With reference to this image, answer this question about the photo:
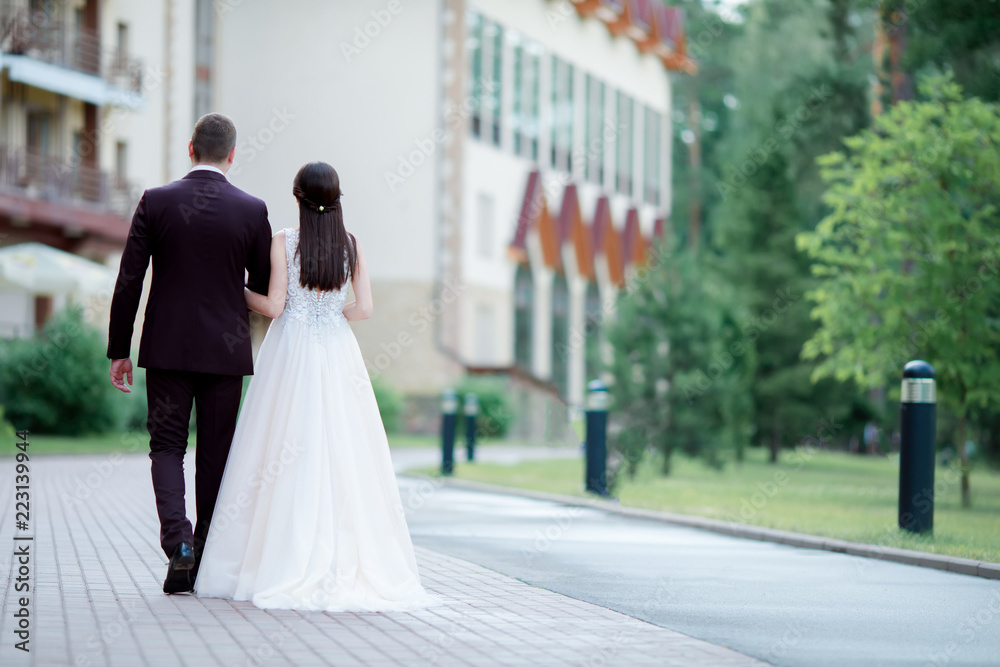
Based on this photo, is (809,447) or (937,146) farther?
(809,447)

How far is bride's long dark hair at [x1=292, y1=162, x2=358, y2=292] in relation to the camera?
720 cm

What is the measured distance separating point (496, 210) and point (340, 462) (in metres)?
37.0

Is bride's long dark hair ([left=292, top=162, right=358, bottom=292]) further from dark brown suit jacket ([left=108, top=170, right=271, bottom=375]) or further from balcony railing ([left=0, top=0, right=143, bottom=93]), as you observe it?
balcony railing ([left=0, top=0, right=143, bottom=93])

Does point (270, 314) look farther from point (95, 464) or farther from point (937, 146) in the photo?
point (95, 464)

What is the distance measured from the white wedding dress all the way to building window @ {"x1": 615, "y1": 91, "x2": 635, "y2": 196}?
46.8 m

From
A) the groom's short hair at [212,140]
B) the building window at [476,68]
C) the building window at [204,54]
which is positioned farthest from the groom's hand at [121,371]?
the building window at [476,68]

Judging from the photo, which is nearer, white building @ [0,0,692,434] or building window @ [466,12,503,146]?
white building @ [0,0,692,434]

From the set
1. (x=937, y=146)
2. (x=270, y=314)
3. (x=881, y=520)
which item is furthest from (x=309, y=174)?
(x=937, y=146)

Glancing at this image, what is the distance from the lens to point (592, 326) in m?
22.1

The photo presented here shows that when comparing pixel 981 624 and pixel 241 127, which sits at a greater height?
pixel 241 127

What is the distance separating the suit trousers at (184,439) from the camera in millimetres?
6812

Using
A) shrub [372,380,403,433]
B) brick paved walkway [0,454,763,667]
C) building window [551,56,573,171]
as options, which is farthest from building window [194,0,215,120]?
brick paved walkway [0,454,763,667]

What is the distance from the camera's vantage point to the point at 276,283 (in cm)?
722

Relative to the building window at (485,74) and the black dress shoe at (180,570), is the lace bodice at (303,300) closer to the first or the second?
the black dress shoe at (180,570)
